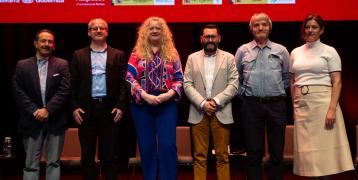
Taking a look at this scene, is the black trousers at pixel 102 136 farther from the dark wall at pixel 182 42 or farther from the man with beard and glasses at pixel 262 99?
the dark wall at pixel 182 42

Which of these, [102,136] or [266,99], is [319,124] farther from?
[102,136]

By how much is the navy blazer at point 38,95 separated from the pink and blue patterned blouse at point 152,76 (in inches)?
27.2

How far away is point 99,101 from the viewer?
147 inches

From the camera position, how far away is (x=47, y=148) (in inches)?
153

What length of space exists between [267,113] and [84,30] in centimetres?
318

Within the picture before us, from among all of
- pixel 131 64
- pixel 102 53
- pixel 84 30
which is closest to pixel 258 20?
pixel 131 64

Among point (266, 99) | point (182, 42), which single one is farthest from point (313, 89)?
point (182, 42)

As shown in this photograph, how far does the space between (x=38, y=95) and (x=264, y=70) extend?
6.92ft

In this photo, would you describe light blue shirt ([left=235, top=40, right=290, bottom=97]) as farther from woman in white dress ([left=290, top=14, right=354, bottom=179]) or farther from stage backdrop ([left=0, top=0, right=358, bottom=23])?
stage backdrop ([left=0, top=0, right=358, bottom=23])

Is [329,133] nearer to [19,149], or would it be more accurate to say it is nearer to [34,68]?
[34,68]

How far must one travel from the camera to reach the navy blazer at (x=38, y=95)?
3840 mm

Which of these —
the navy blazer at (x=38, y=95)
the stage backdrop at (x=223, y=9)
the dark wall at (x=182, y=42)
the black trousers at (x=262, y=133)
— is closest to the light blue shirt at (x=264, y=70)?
the black trousers at (x=262, y=133)

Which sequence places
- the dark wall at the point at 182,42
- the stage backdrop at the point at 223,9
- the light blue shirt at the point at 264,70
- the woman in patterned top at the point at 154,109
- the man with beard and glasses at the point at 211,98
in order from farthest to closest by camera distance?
the dark wall at the point at 182,42 < the stage backdrop at the point at 223,9 < the light blue shirt at the point at 264,70 < the man with beard and glasses at the point at 211,98 < the woman in patterned top at the point at 154,109

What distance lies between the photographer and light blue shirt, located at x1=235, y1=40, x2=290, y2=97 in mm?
3812
